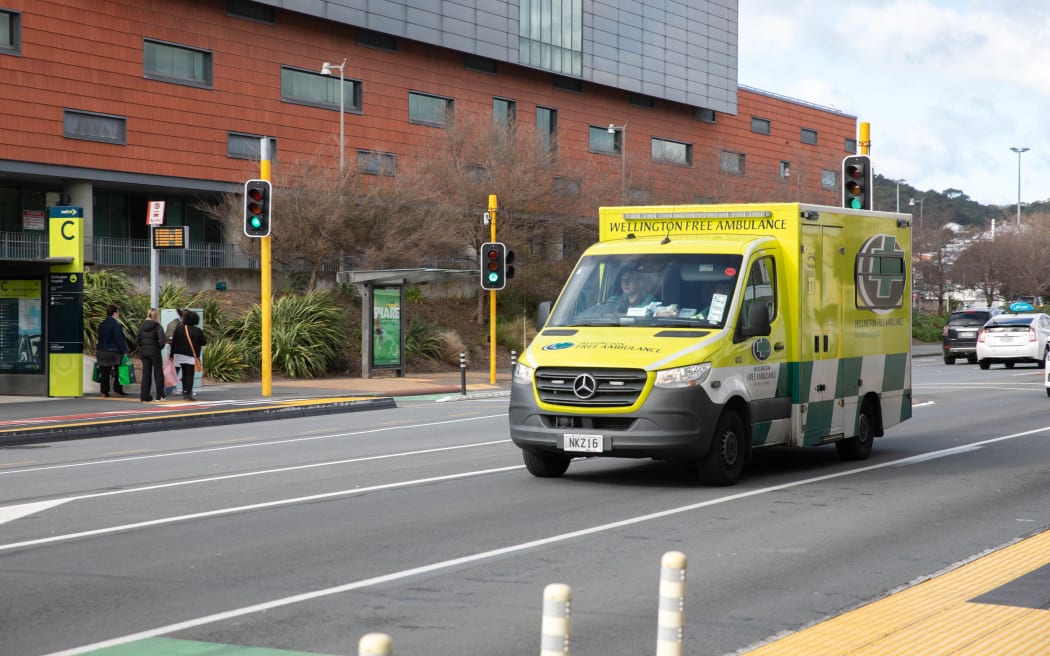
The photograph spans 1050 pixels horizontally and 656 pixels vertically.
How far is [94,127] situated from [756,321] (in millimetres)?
39350

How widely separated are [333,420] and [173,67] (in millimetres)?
30946

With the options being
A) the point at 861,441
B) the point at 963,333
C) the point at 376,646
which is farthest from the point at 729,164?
the point at 376,646

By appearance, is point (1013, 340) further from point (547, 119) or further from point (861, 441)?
point (547, 119)

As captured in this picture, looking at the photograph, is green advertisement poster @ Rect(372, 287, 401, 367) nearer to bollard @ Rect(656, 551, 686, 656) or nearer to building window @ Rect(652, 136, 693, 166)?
bollard @ Rect(656, 551, 686, 656)

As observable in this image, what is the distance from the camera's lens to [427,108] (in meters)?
59.0

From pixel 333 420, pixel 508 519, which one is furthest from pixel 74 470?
pixel 333 420

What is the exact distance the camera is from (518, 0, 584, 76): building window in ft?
208

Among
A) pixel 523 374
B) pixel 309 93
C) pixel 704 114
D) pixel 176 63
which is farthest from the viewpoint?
pixel 704 114

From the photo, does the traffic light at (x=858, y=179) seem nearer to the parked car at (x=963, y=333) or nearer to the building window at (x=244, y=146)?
the parked car at (x=963, y=333)

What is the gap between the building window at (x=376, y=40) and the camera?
184 feet

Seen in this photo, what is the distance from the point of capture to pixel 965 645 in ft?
20.7

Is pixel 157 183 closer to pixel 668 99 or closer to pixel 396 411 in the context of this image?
pixel 396 411

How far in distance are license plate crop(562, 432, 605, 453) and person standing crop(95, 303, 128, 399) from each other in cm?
1586

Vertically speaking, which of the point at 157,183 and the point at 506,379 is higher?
the point at 157,183
